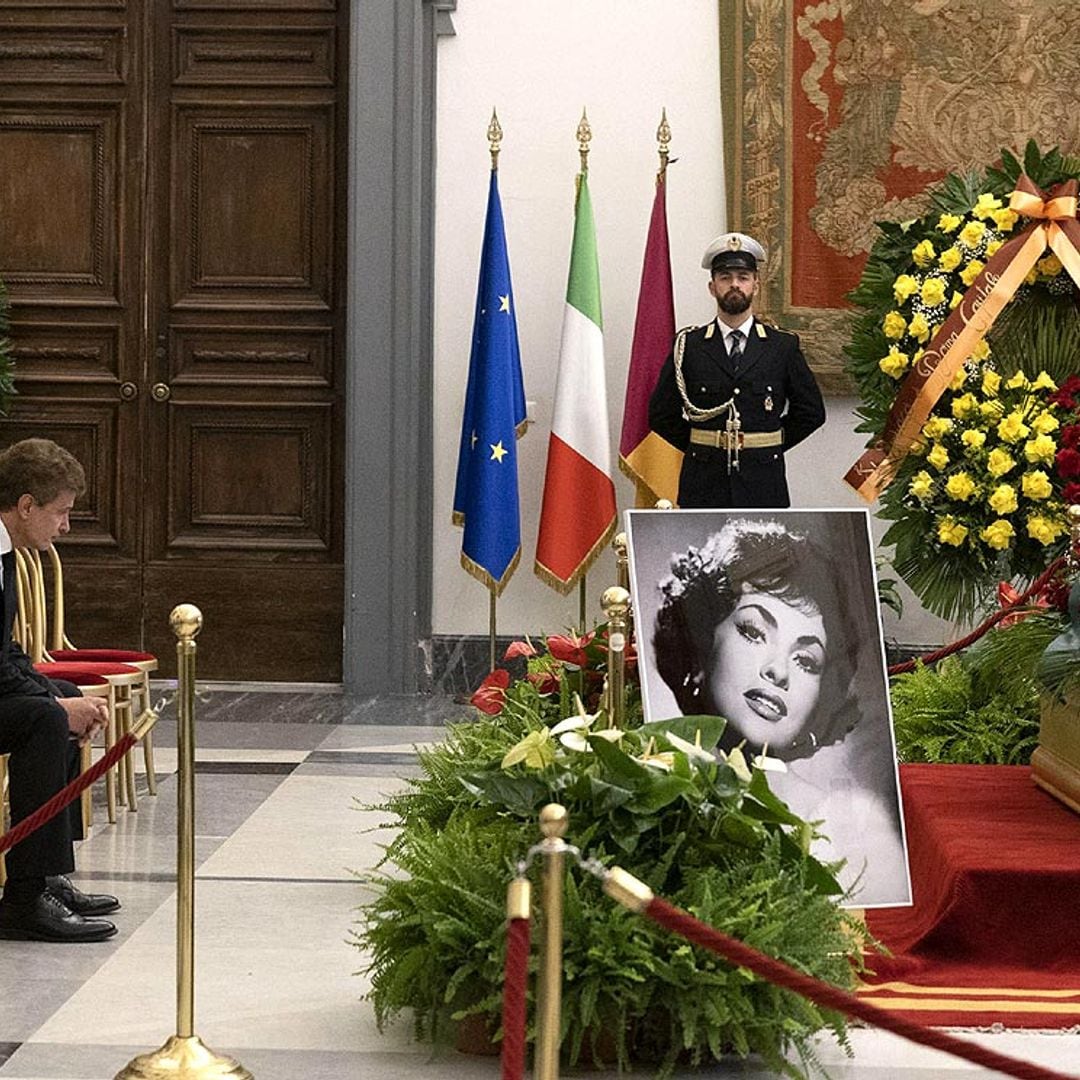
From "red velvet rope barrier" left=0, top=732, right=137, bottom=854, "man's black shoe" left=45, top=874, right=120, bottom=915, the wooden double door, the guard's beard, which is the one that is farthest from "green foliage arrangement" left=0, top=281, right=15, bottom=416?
"red velvet rope barrier" left=0, top=732, right=137, bottom=854

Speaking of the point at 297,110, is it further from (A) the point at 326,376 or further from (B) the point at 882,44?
(B) the point at 882,44

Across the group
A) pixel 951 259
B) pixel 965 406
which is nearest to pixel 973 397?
pixel 965 406

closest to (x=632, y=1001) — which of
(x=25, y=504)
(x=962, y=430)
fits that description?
(x=25, y=504)

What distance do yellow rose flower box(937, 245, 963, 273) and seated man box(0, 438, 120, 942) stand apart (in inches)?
147

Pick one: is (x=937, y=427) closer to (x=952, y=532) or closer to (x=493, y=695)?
(x=952, y=532)

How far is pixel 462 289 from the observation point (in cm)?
899

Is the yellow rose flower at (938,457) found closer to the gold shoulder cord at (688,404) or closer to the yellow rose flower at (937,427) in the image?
the yellow rose flower at (937,427)

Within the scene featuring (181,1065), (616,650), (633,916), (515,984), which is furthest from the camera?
(616,650)

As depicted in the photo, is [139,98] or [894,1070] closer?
[894,1070]

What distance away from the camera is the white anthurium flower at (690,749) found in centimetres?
381

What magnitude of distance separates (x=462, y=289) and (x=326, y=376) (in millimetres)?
736

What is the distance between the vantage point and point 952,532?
289 inches

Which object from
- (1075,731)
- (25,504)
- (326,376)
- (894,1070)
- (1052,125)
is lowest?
(894,1070)

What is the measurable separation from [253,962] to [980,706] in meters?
2.59
